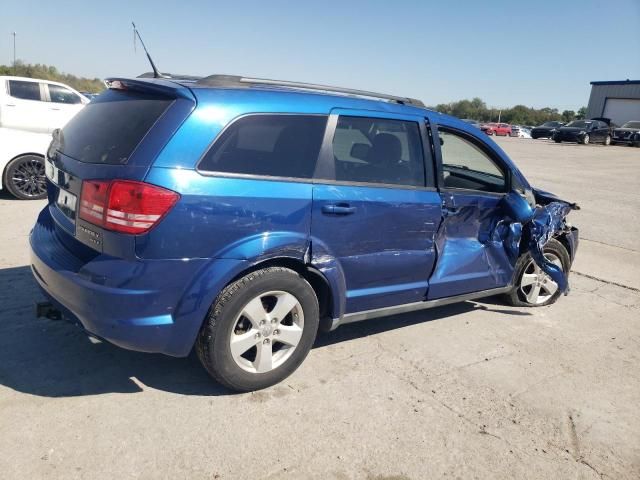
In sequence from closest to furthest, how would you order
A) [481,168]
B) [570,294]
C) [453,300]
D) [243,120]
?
[243,120], [453,300], [481,168], [570,294]

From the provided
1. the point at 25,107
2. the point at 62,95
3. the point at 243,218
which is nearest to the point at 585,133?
the point at 62,95

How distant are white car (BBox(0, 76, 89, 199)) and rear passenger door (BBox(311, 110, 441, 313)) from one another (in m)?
5.81

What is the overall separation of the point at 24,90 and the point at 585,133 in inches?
1296

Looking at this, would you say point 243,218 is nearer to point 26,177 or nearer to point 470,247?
point 470,247

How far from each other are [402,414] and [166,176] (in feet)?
6.13

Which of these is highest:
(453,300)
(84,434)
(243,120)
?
(243,120)

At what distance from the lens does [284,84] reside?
3346mm

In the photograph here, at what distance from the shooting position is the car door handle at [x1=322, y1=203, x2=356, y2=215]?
10.1ft

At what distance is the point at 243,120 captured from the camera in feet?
9.34

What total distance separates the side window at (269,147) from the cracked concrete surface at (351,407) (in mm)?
1324

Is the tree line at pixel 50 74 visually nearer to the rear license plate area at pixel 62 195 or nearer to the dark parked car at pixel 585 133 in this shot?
the dark parked car at pixel 585 133

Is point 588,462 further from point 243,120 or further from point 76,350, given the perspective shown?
point 76,350

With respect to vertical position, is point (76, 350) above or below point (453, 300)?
below

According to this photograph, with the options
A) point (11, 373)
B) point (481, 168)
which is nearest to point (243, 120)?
point (11, 373)
